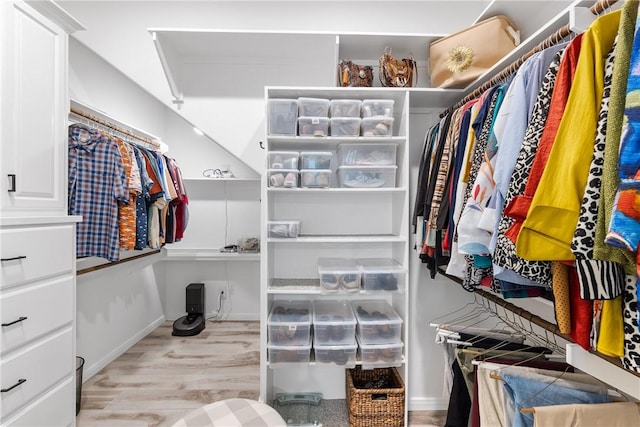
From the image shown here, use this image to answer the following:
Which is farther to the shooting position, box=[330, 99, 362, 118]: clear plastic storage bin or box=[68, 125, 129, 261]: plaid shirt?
box=[68, 125, 129, 261]: plaid shirt

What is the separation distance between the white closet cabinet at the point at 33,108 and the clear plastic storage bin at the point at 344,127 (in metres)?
1.30

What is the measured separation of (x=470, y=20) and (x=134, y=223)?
2.50 m

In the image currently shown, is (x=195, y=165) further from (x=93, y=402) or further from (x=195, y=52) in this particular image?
(x=93, y=402)

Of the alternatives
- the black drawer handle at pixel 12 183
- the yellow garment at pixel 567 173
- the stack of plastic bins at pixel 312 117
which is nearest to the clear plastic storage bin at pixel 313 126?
the stack of plastic bins at pixel 312 117

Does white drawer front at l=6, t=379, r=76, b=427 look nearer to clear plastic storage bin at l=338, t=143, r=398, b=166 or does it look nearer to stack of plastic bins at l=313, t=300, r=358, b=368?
stack of plastic bins at l=313, t=300, r=358, b=368

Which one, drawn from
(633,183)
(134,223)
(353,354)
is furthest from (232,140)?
(633,183)

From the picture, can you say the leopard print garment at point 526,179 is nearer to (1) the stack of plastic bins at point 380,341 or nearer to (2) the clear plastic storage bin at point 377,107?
(2) the clear plastic storage bin at point 377,107

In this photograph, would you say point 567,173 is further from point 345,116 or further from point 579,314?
point 345,116

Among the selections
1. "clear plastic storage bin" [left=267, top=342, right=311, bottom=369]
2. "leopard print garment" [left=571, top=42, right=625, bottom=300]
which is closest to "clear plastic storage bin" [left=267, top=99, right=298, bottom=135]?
"clear plastic storage bin" [left=267, top=342, right=311, bottom=369]

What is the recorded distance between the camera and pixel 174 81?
1.88 meters

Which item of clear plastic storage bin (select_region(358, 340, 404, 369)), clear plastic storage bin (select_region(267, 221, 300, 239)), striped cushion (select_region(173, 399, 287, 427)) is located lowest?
striped cushion (select_region(173, 399, 287, 427))

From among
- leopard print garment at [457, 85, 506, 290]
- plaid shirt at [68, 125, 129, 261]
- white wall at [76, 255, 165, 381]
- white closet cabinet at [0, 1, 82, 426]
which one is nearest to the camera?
leopard print garment at [457, 85, 506, 290]

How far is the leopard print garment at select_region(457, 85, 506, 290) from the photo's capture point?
107cm

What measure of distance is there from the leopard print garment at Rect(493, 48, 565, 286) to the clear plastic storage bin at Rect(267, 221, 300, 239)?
1057 millimetres
